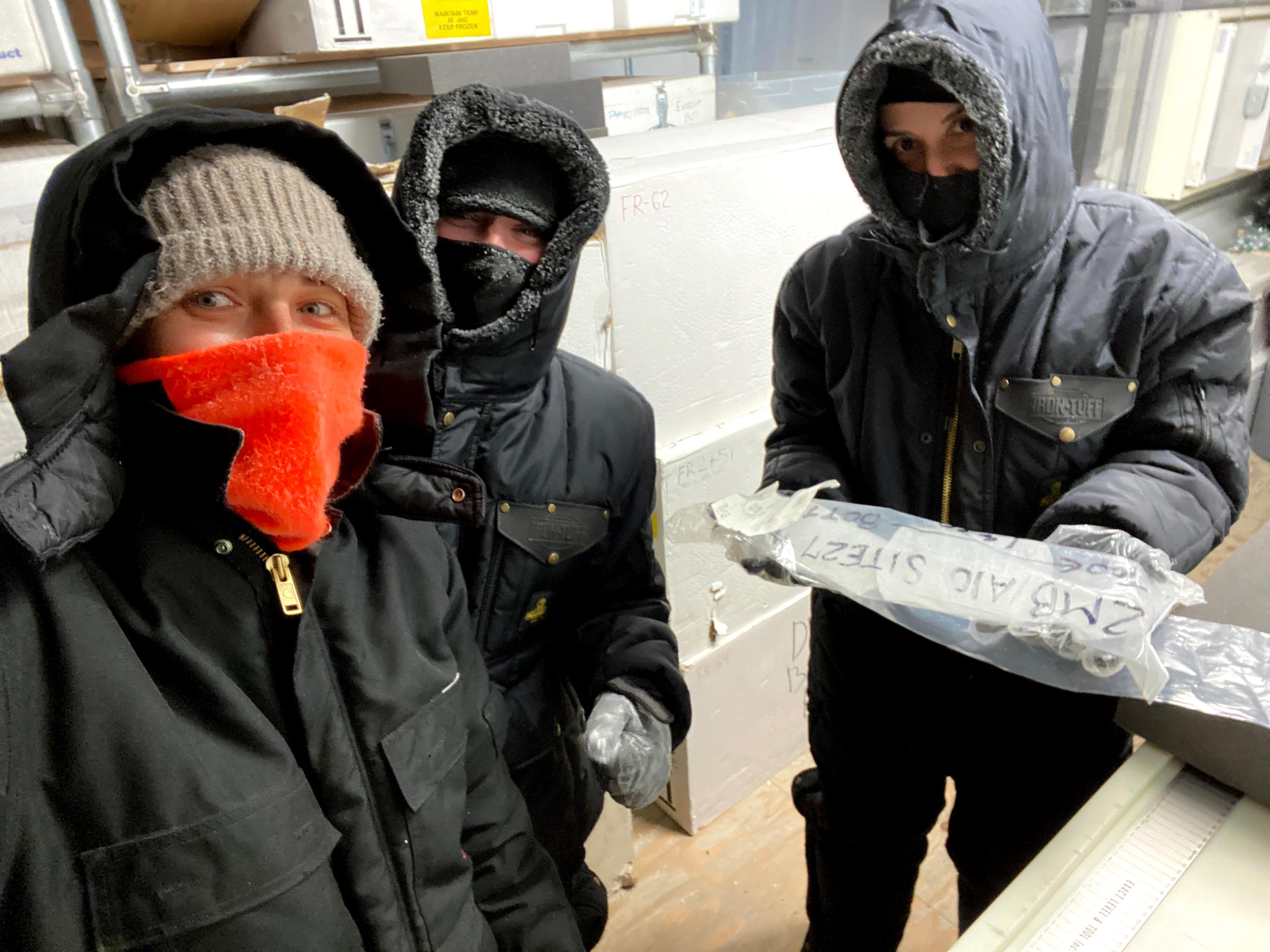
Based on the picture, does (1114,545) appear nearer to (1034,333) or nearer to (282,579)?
(1034,333)

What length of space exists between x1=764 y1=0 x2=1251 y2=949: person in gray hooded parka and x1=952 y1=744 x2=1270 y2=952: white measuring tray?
0.78 feet

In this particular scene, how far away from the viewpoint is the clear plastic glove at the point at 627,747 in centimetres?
91

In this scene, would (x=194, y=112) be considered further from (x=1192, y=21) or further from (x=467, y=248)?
(x=1192, y=21)

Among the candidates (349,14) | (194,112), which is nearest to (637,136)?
(349,14)

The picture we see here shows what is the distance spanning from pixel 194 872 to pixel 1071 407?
3.10 ft

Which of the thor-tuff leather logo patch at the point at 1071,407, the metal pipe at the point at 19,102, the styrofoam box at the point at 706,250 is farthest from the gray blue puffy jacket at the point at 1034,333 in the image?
the metal pipe at the point at 19,102

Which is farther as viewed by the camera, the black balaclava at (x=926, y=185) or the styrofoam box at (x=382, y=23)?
the styrofoam box at (x=382, y=23)

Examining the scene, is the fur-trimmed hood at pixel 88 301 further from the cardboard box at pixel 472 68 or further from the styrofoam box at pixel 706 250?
the cardboard box at pixel 472 68

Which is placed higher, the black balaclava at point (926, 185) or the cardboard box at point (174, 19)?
the cardboard box at point (174, 19)

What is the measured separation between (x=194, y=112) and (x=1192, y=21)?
2645 mm

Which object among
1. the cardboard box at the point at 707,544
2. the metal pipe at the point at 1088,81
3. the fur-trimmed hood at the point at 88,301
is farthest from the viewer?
the metal pipe at the point at 1088,81

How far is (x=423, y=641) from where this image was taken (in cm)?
69

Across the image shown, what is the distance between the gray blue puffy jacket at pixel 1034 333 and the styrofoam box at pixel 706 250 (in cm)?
38

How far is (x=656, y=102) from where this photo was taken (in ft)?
6.01
